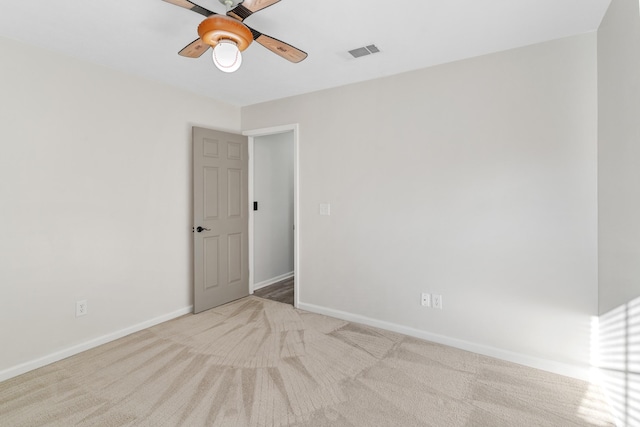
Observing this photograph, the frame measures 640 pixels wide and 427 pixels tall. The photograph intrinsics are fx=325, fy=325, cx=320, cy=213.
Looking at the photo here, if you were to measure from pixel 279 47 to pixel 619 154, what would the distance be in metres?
2.10

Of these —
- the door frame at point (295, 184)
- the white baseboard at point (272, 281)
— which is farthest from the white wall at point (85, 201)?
the white baseboard at point (272, 281)

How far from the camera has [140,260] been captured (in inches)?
128

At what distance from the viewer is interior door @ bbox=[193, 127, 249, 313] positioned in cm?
365

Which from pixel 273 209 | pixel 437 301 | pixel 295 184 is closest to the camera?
pixel 437 301

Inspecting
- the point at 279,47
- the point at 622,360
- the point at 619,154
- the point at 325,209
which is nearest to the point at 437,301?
the point at 622,360

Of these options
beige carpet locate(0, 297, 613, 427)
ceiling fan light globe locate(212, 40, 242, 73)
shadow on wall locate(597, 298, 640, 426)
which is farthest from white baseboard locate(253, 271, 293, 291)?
shadow on wall locate(597, 298, 640, 426)

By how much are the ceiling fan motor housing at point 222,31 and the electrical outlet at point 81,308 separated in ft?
8.04

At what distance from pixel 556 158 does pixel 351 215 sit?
5.89 ft

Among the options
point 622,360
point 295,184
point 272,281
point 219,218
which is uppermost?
point 295,184

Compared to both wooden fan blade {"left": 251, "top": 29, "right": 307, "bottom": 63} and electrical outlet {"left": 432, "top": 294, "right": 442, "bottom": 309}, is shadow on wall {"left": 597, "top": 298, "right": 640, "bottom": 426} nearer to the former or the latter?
electrical outlet {"left": 432, "top": 294, "right": 442, "bottom": 309}

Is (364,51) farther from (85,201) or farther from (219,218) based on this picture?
(85,201)

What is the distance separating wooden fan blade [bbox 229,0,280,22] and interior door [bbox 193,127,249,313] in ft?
6.82

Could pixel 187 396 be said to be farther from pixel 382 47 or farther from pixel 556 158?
pixel 556 158

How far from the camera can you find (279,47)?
1986 mm
